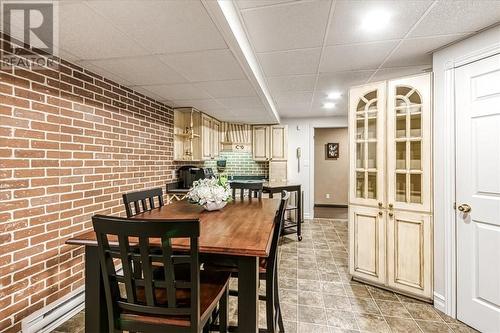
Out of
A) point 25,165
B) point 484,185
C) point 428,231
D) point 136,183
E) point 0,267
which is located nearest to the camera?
point 0,267

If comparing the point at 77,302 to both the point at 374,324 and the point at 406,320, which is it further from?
the point at 406,320

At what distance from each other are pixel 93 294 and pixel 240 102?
2884mm

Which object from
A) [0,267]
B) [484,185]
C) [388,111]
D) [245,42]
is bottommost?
[0,267]

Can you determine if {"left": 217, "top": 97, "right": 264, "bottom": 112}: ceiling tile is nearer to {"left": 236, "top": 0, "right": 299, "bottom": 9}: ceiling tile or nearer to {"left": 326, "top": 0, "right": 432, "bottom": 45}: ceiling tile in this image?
{"left": 326, "top": 0, "right": 432, "bottom": 45}: ceiling tile

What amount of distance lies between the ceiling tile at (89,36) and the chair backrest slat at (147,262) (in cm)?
125

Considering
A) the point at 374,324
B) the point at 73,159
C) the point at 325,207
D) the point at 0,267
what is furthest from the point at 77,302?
the point at 325,207

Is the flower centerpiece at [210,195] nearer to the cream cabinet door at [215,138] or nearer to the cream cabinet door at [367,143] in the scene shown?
the cream cabinet door at [367,143]

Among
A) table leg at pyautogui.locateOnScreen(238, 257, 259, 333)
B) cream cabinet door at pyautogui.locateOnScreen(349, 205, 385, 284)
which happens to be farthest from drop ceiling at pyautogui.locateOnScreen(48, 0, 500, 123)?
cream cabinet door at pyautogui.locateOnScreen(349, 205, 385, 284)

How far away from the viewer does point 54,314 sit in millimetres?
1923

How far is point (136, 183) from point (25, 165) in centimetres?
132

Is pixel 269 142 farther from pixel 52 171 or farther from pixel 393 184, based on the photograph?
pixel 52 171

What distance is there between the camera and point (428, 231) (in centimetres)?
226

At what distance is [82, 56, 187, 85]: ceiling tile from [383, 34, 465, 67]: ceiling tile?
2.18 m

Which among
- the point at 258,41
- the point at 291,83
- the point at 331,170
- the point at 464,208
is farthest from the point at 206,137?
the point at 331,170
